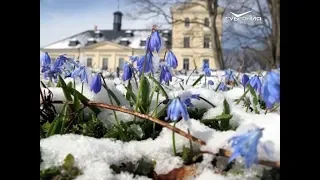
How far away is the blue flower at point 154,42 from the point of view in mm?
987

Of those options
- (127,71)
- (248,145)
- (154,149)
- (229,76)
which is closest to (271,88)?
(248,145)

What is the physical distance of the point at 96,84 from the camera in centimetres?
101

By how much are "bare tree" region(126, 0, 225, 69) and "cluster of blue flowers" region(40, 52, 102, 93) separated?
0.19 metres

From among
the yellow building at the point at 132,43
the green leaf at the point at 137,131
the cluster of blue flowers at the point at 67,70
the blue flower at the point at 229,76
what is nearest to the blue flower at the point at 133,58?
the yellow building at the point at 132,43

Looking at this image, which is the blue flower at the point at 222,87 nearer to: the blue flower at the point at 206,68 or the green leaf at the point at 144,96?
the blue flower at the point at 206,68

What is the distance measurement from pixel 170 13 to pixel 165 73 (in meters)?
0.17

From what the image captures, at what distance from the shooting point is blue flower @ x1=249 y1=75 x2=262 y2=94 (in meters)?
1.10

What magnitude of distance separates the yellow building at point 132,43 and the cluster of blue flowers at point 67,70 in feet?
0.07

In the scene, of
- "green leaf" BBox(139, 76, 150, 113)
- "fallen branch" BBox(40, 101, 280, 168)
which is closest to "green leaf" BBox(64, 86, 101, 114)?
"fallen branch" BBox(40, 101, 280, 168)

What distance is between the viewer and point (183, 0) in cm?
109
